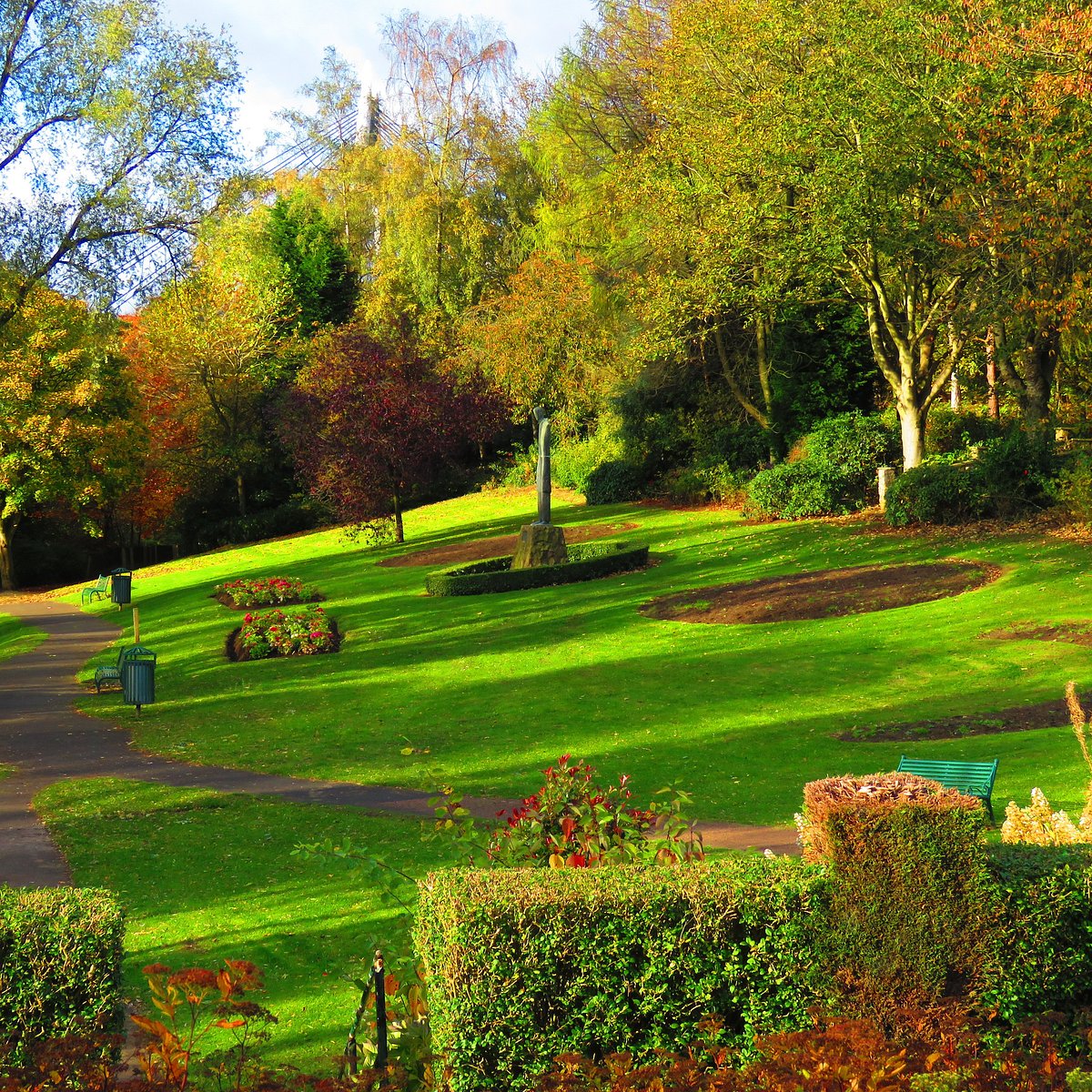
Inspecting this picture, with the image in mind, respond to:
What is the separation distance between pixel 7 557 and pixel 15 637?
53.2 ft

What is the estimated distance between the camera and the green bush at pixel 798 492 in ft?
101

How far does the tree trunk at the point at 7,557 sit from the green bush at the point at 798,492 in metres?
29.8

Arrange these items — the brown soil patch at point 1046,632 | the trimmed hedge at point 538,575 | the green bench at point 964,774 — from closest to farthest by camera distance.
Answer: the green bench at point 964,774, the brown soil patch at point 1046,632, the trimmed hedge at point 538,575

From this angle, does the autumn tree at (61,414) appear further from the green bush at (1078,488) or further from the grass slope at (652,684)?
the green bush at (1078,488)

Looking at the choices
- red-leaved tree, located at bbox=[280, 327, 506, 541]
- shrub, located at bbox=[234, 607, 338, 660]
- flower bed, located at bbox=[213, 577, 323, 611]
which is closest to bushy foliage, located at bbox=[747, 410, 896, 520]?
red-leaved tree, located at bbox=[280, 327, 506, 541]

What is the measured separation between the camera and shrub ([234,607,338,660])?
894 inches

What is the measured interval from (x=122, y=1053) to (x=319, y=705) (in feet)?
39.2

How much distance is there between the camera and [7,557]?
145ft

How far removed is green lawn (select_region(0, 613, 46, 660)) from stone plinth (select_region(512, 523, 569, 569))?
1227 cm

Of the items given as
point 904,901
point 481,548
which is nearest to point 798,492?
point 481,548

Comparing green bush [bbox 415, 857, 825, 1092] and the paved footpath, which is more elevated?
green bush [bbox 415, 857, 825, 1092]

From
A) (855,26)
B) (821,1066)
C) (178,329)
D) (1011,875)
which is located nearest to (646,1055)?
(821,1066)

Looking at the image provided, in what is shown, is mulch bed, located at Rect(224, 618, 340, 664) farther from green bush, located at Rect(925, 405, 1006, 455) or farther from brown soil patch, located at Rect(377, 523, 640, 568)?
green bush, located at Rect(925, 405, 1006, 455)

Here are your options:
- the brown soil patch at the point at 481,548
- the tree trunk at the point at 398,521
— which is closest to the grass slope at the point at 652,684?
the brown soil patch at the point at 481,548
